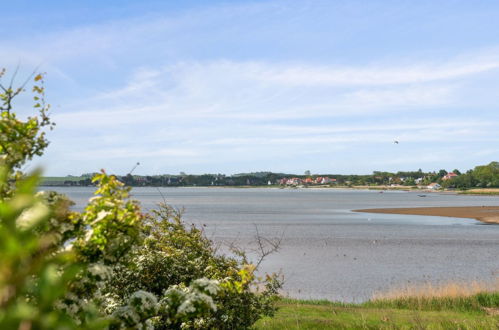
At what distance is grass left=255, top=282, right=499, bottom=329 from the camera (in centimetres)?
1788

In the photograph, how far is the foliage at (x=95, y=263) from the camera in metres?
1.57

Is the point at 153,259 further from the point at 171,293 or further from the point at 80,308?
the point at 80,308

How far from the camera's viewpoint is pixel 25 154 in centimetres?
714

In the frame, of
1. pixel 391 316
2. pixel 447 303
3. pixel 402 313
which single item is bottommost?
pixel 447 303

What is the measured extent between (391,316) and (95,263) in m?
17.2

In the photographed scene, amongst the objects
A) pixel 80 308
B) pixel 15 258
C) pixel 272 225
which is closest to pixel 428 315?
pixel 80 308

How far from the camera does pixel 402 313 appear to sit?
2270 centimetres

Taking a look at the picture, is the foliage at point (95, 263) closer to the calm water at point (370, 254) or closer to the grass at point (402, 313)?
the grass at point (402, 313)

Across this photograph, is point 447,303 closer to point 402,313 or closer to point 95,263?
point 402,313

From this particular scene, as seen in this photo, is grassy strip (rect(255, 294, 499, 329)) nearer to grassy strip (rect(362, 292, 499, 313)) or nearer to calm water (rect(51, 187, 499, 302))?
grassy strip (rect(362, 292, 499, 313))

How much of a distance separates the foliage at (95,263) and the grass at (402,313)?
4.89 meters

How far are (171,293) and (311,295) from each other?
26472 mm

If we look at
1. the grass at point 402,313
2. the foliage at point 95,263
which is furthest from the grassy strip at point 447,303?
the foliage at point 95,263

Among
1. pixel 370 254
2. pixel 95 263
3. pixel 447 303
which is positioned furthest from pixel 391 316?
pixel 370 254
